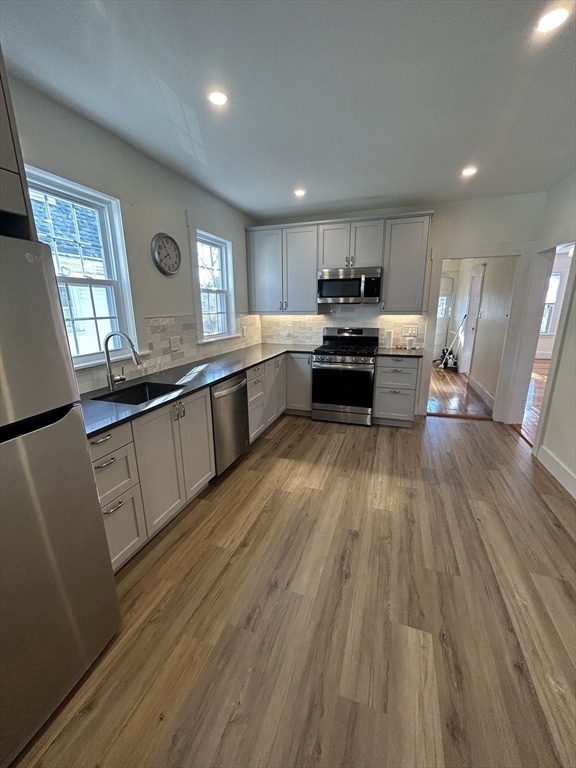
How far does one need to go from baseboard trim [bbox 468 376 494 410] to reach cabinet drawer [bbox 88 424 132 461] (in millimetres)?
4543

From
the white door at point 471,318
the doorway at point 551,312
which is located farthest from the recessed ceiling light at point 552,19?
the doorway at point 551,312

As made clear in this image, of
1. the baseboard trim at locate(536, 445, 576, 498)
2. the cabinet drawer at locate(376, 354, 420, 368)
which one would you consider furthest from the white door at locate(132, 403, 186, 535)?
the baseboard trim at locate(536, 445, 576, 498)

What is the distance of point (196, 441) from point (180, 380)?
0.52 meters

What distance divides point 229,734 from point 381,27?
2.91 m

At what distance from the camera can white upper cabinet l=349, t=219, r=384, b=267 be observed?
11.8 ft

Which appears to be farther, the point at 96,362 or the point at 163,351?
the point at 163,351

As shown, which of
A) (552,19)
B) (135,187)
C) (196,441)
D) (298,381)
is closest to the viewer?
(552,19)

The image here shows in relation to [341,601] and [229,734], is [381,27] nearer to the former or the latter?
[341,601]

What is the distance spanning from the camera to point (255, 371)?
3086mm

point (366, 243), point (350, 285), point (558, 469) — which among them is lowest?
point (558, 469)

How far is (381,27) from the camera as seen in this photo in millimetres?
1315

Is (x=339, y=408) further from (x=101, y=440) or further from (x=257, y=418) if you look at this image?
(x=101, y=440)

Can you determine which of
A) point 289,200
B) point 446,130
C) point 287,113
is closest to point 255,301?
point 289,200

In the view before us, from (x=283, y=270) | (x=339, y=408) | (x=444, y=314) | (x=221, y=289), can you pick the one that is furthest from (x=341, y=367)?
(x=444, y=314)
